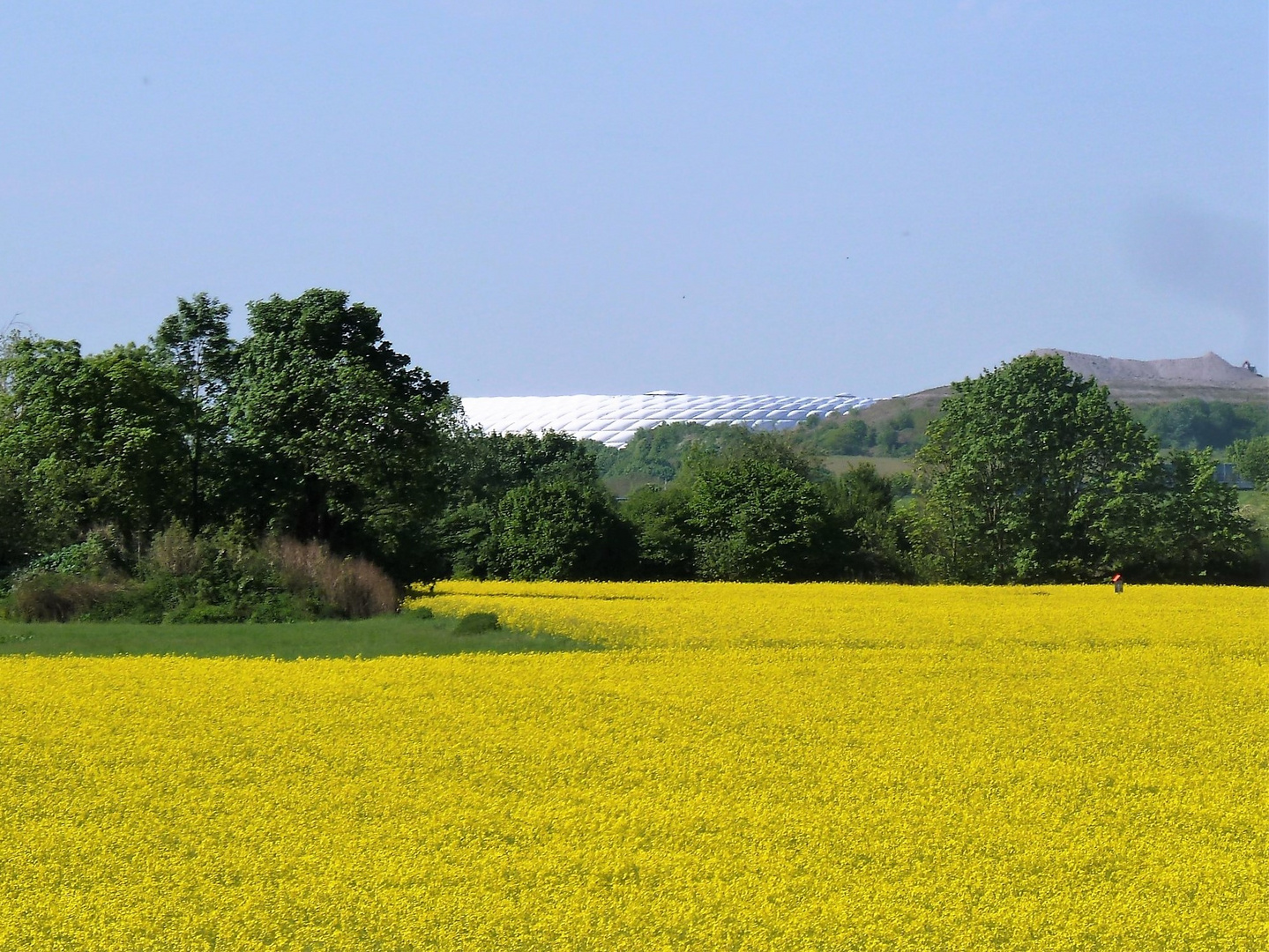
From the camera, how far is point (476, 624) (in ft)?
88.4

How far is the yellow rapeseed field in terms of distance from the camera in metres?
9.39

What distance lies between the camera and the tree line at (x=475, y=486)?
3472 centimetres

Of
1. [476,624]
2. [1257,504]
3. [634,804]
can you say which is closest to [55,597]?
[476,624]

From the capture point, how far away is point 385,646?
24938 mm

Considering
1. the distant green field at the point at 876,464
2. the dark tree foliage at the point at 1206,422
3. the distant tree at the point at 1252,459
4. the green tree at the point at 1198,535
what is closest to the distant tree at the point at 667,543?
the green tree at the point at 1198,535

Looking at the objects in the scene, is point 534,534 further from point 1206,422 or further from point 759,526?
point 1206,422

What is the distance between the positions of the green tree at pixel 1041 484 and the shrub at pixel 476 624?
28999 millimetres

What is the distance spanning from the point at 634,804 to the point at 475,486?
63.8 m

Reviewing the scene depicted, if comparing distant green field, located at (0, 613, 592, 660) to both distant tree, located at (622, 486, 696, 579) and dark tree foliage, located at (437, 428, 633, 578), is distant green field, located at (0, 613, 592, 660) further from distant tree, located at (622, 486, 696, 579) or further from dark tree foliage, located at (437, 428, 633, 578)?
distant tree, located at (622, 486, 696, 579)

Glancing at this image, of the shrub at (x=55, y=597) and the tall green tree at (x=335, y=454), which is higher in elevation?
the tall green tree at (x=335, y=454)

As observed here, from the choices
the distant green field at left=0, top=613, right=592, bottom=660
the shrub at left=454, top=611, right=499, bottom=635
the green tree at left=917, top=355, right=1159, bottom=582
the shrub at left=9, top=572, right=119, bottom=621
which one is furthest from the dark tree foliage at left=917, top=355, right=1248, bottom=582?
the shrub at left=9, top=572, right=119, bottom=621

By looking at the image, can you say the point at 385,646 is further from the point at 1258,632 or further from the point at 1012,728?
the point at 1258,632

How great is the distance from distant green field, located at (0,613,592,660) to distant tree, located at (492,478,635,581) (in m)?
22.4

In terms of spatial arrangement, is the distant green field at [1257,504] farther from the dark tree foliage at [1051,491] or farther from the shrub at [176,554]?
the shrub at [176,554]
